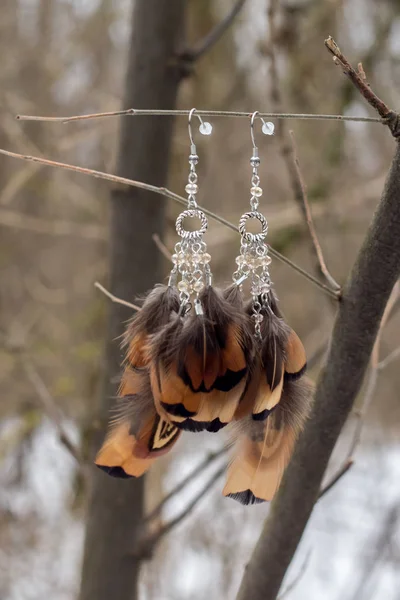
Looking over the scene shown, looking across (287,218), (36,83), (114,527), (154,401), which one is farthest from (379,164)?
(154,401)

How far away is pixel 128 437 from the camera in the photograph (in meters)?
0.47

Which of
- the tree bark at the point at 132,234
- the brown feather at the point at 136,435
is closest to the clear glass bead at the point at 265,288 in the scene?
the brown feather at the point at 136,435

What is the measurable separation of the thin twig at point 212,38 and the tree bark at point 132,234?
22 mm

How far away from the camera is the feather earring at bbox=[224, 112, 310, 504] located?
439mm

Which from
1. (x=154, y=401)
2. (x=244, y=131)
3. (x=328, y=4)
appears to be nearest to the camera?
(x=154, y=401)

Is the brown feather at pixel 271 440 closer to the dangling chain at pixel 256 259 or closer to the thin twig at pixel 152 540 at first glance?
the dangling chain at pixel 256 259

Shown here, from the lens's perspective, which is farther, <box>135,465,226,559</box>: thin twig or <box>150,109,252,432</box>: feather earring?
<box>135,465,226,559</box>: thin twig

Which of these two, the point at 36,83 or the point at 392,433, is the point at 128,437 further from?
the point at 392,433

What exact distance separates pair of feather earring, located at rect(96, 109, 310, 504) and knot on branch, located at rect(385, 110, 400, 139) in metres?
0.09

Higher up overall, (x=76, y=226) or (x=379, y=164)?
(x=379, y=164)

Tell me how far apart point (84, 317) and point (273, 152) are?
103cm

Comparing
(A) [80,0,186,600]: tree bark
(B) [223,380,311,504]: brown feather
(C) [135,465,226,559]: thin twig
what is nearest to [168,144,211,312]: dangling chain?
(B) [223,380,311,504]: brown feather

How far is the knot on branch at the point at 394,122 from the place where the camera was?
417 mm

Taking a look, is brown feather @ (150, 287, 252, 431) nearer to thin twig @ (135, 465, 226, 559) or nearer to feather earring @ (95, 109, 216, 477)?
feather earring @ (95, 109, 216, 477)
